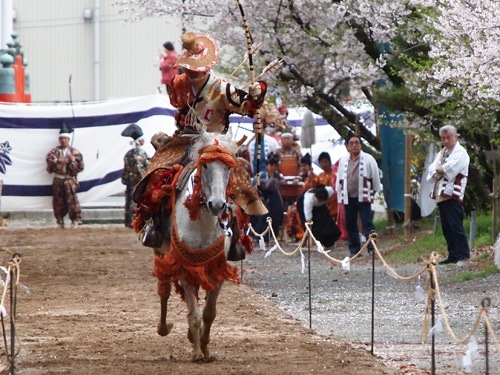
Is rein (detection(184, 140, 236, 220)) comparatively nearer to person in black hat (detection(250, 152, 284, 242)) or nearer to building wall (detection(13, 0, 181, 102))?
person in black hat (detection(250, 152, 284, 242))

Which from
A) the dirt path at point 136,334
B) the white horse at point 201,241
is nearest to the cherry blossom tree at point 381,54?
the dirt path at point 136,334

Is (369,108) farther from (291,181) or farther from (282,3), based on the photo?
(282,3)

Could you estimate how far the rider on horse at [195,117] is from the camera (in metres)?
8.45

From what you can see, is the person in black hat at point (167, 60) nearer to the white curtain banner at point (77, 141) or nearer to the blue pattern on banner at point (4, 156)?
the white curtain banner at point (77, 141)

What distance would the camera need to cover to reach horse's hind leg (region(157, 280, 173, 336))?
8250 mm

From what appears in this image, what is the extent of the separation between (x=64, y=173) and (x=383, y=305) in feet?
39.3

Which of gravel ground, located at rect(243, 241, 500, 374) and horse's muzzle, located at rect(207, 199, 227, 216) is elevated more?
horse's muzzle, located at rect(207, 199, 227, 216)

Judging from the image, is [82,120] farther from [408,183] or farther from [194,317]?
[194,317]

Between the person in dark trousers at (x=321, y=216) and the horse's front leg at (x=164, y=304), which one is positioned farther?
the person in dark trousers at (x=321, y=216)

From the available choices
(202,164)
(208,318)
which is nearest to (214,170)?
(202,164)

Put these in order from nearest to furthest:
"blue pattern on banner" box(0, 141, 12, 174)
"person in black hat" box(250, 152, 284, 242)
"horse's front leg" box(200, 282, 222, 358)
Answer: "horse's front leg" box(200, 282, 222, 358)
"person in black hat" box(250, 152, 284, 242)
"blue pattern on banner" box(0, 141, 12, 174)

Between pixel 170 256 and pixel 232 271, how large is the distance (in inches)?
20.9

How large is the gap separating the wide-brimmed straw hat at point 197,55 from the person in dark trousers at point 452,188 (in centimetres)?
527

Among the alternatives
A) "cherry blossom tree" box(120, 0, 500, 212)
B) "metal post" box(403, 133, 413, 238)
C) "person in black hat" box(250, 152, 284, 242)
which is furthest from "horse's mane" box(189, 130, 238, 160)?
"person in black hat" box(250, 152, 284, 242)
